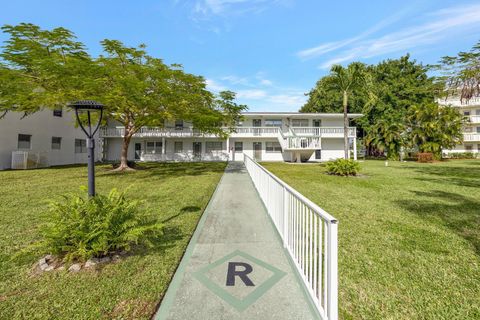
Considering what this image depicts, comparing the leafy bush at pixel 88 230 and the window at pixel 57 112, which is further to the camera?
the window at pixel 57 112

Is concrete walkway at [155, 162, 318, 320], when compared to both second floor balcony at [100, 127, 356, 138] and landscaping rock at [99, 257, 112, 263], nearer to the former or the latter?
landscaping rock at [99, 257, 112, 263]

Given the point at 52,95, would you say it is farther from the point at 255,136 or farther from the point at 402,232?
the point at 255,136

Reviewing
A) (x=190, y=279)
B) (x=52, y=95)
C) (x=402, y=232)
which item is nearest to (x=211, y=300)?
(x=190, y=279)

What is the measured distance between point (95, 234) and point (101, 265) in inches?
22.3

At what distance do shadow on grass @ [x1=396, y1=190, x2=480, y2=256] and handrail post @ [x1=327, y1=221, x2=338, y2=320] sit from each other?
3.77 meters

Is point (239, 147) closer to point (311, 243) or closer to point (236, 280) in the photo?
point (236, 280)

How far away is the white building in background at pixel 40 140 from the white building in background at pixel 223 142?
0.32 ft

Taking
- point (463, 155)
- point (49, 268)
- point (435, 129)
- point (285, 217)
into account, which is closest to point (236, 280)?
point (285, 217)

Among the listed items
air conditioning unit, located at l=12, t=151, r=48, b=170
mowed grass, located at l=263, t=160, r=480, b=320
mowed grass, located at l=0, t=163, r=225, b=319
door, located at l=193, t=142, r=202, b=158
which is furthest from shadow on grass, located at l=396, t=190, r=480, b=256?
air conditioning unit, located at l=12, t=151, r=48, b=170

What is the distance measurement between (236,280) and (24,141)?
23.8 metres

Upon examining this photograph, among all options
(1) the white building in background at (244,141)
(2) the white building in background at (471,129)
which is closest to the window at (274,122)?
(1) the white building in background at (244,141)

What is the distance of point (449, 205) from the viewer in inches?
273

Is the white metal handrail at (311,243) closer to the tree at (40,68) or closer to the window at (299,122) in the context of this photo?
the tree at (40,68)

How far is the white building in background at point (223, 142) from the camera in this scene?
22.4 m
